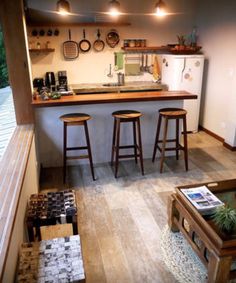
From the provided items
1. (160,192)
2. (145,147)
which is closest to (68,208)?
(160,192)

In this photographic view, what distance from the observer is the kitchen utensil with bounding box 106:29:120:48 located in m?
5.17

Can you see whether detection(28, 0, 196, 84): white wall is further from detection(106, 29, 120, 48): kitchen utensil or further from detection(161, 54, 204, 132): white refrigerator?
detection(161, 54, 204, 132): white refrigerator

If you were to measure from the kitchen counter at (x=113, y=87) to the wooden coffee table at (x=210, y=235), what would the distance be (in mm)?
2953

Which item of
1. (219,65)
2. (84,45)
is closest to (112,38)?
(84,45)

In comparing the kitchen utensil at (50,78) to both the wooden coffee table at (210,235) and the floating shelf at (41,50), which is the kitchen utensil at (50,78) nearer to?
the floating shelf at (41,50)

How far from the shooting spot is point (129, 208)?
2867 mm

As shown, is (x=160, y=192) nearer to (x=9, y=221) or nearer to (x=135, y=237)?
(x=135, y=237)

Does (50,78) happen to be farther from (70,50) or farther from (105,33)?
(105,33)

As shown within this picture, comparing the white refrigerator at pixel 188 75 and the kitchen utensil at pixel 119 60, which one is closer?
the white refrigerator at pixel 188 75

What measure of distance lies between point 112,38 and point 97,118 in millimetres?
2199

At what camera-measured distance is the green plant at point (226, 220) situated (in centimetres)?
184

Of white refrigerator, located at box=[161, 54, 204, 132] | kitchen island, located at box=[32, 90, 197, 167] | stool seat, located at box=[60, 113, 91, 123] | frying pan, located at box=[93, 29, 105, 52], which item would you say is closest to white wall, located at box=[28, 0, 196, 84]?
frying pan, located at box=[93, 29, 105, 52]

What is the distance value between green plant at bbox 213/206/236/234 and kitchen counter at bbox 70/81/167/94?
343 cm

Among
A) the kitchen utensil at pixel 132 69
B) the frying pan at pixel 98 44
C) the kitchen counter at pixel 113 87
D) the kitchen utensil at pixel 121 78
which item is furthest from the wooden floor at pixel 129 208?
the frying pan at pixel 98 44
